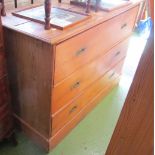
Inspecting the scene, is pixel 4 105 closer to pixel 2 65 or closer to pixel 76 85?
pixel 2 65

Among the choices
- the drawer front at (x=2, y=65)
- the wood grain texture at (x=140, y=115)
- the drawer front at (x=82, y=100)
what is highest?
the wood grain texture at (x=140, y=115)

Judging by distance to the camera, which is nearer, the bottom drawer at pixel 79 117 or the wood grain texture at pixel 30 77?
the wood grain texture at pixel 30 77

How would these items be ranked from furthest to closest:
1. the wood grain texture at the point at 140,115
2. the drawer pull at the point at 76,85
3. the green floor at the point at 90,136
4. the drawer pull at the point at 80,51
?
the green floor at the point at 90,136 → the drawer pull at the point at 76,85 → the drawer pull at the point at 80,51 → the wood grain texture at the point at 140,115

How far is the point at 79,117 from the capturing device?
1737 millimetres

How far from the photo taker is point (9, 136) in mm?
1470

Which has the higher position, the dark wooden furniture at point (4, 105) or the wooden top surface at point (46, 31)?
the wooden top surface at point (46, 31)

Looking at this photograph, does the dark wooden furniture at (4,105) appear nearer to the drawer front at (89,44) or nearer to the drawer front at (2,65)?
the drawer front at (2,65)

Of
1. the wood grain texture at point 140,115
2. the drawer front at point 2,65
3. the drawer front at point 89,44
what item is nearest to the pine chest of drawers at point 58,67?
the drawer front at point 89,44

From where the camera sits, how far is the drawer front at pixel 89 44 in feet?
3.71

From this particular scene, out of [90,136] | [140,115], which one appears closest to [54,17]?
[140,115]

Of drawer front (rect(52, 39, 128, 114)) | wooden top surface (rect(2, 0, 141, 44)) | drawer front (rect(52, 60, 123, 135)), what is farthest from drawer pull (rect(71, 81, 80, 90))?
wooden top surface (rect(2, 0, 141, 44))

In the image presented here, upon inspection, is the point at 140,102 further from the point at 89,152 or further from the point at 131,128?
the point at 89,152

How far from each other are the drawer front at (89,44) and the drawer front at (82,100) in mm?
316

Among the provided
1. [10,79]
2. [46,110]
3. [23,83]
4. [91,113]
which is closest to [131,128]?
[46,110]
